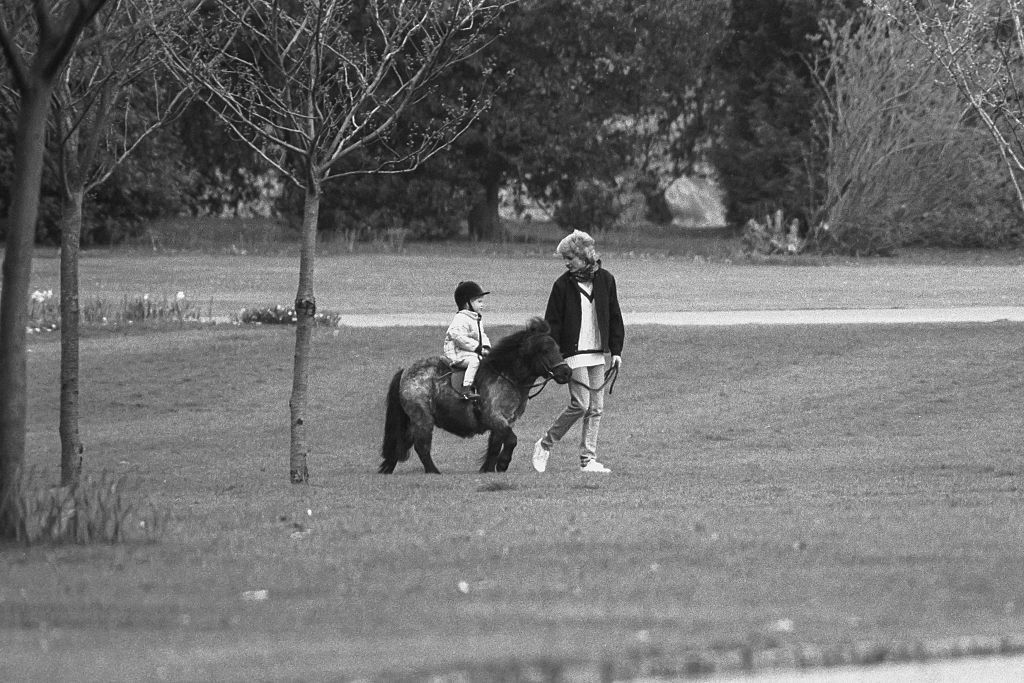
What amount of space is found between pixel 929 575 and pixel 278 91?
680 cm

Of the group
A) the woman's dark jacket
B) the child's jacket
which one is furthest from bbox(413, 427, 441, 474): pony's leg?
the woman's dark jacket

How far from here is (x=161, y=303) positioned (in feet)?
82.9

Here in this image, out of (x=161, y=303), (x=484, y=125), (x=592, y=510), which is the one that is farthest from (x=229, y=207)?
(x=592, y=510)

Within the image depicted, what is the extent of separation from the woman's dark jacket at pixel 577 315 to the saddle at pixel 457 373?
0.84 meters

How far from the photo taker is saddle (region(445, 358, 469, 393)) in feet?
45.0

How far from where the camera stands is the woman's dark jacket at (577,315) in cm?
1330

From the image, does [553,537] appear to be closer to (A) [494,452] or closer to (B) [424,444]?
(A) [494,452]

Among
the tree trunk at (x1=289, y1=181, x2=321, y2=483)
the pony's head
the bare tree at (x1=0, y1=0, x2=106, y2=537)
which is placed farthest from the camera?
the pony's head

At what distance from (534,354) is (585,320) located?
0.50 meters

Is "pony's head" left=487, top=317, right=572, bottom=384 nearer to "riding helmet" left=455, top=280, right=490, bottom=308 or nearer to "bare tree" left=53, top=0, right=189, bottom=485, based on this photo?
"riding helmet" left=455, top=280, right=490, bottom=308

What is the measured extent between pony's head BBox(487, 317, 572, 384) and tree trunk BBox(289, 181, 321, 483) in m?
1.65

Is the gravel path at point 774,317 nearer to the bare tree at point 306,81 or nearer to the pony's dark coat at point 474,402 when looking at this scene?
the pony's dark coat at point 474,402

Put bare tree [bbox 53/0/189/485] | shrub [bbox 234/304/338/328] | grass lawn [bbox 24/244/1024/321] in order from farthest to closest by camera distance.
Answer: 1. grass lawn [bbox 24/244/1024/321]
2. shrub [bbox 234/304/338/328]
3. bare tree [bbox 53/0/189/485]

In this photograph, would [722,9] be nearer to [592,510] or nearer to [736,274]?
[736,274]
